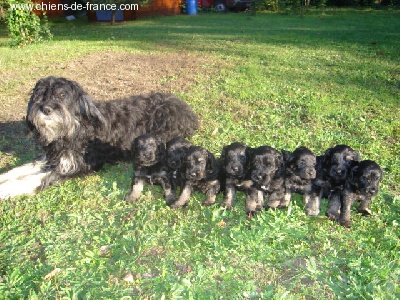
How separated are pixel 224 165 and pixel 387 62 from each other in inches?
399

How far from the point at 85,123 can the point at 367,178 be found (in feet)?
14.6

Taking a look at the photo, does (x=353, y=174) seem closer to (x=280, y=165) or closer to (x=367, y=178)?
(x=367, y=178)

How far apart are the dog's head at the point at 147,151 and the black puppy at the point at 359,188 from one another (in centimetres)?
272

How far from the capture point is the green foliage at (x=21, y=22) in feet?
51.8

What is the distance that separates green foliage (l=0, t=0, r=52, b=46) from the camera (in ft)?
51.8

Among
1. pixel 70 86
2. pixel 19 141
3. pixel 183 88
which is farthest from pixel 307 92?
pixel 19 141

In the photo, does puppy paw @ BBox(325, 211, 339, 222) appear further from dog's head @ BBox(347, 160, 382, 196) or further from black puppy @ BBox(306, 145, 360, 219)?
dog's head @ BBox(347, 160, 382, 196)

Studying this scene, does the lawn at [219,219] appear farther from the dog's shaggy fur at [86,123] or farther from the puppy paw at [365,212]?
the dog's shaggy fur at [86,123]

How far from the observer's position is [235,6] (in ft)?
115

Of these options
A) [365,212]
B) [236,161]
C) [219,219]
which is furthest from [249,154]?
[365,212]

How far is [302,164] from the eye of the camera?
16.7 feet

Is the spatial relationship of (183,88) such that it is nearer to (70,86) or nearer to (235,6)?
(70,86)

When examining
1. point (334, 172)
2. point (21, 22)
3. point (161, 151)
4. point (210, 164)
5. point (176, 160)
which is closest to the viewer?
point (334, 172)

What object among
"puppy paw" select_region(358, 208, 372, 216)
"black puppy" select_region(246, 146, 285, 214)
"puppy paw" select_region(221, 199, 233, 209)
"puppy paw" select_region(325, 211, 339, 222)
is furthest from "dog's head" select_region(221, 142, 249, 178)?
"puppy paw" select_region(358, 208, 372, 216)
